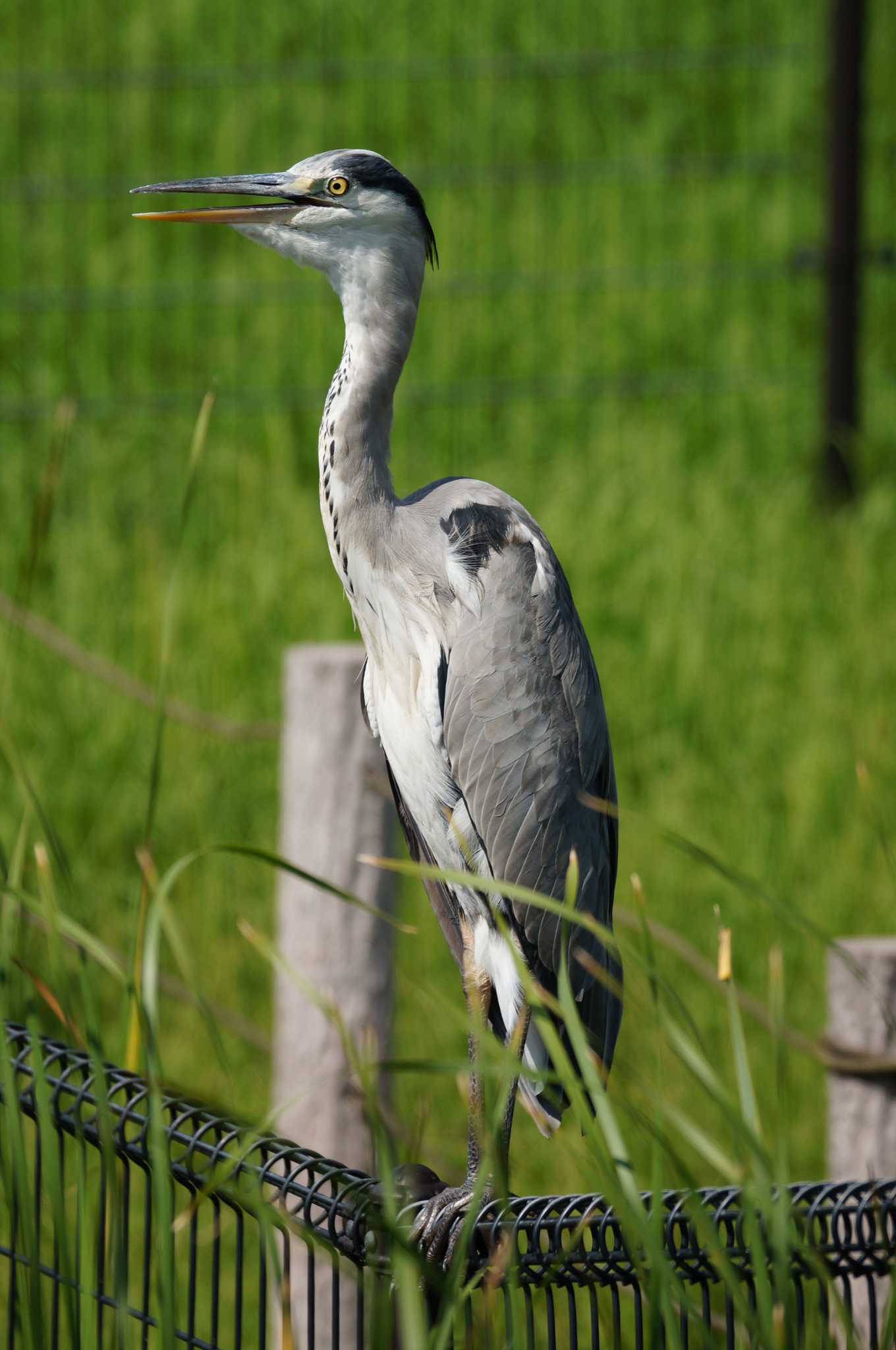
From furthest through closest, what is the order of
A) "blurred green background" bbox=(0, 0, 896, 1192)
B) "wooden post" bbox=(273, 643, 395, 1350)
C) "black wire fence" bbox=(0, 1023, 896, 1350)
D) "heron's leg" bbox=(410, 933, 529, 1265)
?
"blurred green background" bbox=(0, 0, 896, 1192) < "wooden post" bbox=(273, 643, 395, 1350) < "heron's leg" bbox=(410, 933, 529, 1265) < "black wire fence" bbox=(0, 1023, 896, 1350)

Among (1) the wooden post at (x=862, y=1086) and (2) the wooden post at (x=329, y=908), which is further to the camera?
(2) the wooden post at (x=329, y=908)

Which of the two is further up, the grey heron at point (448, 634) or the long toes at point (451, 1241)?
the grey heron at point (448, 634)

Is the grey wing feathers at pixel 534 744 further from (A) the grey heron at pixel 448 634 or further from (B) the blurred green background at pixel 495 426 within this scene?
(B) the blurred green background at pixel 495 426

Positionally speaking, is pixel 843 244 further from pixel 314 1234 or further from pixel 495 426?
pixel 314 1234

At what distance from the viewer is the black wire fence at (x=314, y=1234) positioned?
3.30ft

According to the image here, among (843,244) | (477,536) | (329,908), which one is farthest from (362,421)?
(843,244)

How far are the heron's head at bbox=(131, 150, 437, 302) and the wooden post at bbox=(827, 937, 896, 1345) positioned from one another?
2.78 ft

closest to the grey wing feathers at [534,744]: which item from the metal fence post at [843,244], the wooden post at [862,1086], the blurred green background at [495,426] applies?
the wooden post at [862,1086]

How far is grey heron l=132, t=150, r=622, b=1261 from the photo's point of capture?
1.61m

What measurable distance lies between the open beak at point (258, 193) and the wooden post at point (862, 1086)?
937mm

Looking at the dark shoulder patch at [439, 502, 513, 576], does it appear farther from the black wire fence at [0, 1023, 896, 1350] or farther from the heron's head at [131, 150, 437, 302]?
the black wire fence at [0, 1023, 896, 1350]

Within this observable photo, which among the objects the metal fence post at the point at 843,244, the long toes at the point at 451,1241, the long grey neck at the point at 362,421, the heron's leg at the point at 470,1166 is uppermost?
the metal fence post at the point at 843,244

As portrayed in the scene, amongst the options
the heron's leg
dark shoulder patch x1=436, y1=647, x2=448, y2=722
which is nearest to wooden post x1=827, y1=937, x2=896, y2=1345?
the heron's leg

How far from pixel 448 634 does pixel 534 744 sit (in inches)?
6.1
